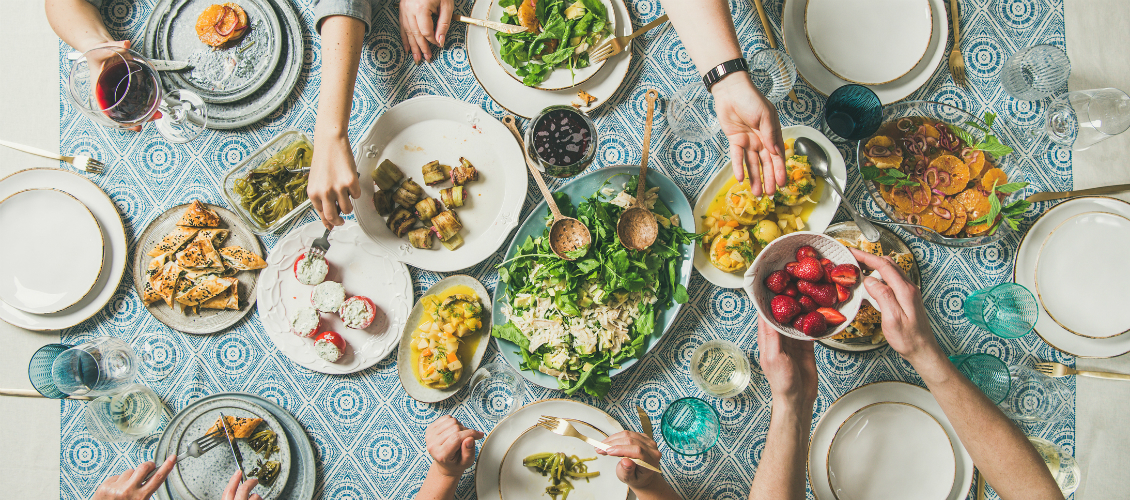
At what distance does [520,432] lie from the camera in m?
Result: 2.30

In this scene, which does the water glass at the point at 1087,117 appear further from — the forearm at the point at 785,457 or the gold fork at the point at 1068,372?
the forearm at the point at 785,457

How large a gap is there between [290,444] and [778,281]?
7.79ft

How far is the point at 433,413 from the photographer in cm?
240

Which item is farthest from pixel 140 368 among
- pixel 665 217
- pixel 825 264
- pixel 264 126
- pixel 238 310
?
pixel 825 264

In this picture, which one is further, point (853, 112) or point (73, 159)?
point (73, 159)

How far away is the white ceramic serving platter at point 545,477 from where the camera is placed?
228 cm

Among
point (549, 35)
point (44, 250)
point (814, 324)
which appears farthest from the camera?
point (44, 250)

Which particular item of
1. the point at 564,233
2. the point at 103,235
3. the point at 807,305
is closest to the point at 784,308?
the point at 807,305

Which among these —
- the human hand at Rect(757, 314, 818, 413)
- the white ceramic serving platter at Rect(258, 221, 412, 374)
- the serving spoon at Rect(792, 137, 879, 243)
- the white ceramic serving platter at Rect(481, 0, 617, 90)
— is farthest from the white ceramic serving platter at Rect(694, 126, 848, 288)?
the white ceramic serving platter at Rect(258, 221, 412, 374)

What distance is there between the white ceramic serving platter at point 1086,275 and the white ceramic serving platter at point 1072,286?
0.07 feet

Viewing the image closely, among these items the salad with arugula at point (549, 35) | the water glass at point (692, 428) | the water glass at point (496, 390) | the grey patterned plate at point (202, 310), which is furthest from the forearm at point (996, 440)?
the grey patterned plate at point (202, 310)

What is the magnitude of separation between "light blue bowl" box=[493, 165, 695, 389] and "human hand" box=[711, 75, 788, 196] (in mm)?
315

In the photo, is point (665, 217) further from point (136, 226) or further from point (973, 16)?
point (136, 226)

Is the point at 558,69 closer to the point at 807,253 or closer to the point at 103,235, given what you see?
the point at 807,253
